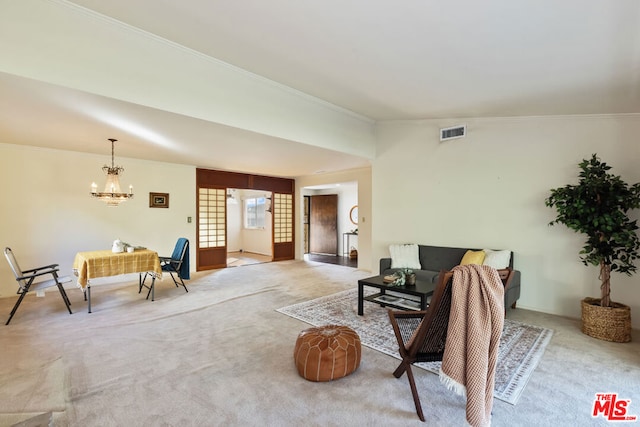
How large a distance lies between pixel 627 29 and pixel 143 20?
360 cm

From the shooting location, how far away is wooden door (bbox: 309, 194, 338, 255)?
31.3ft

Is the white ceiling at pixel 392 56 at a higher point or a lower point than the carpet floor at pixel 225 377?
higher

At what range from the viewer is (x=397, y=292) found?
373cm

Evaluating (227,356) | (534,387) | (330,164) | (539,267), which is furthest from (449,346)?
(330,164)

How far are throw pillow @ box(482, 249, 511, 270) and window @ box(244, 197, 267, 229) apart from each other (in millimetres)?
6894

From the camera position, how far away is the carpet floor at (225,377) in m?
1.92

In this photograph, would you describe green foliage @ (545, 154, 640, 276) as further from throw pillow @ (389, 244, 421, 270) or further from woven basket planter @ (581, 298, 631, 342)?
throw pillow @ (389, 244, 421, 270)

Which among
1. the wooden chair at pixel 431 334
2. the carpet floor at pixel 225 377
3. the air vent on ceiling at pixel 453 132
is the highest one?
the air vent on ceiling at pixel 453 132

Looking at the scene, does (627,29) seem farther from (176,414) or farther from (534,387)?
(176,414)

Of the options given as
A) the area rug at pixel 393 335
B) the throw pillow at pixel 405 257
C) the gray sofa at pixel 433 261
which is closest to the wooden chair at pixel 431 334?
the area rug at pixel 393 335

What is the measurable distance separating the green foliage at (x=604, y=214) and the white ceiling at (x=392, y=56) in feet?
2.74

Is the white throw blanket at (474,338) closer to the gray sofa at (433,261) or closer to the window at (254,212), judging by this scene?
the gray sofa at (433,261)

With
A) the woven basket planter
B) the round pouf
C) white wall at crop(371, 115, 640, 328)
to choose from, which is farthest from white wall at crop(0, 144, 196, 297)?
the woven basket planter

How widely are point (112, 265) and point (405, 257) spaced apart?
13.8 feet
